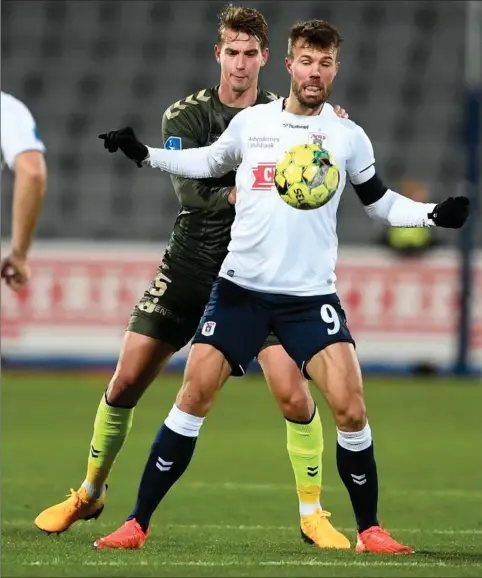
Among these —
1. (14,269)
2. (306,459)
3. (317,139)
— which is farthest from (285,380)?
(14,269)

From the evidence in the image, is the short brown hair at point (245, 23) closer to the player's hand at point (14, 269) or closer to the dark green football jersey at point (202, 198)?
the dark green football jersey at point (202, 198)

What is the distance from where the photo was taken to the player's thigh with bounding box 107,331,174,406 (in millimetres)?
6820

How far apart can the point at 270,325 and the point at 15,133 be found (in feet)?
5.51

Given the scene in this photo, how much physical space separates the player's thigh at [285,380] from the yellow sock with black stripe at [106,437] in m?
0.74

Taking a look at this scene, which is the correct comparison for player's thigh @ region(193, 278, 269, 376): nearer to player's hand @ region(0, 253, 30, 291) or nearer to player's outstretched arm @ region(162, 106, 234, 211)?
player's outstretched arm @ region(162, 106, 234, 211)

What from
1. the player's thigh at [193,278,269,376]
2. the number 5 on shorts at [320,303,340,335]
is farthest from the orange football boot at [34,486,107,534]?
the number 5 on shorts at [320,303,340,335]

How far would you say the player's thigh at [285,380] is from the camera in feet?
22.1

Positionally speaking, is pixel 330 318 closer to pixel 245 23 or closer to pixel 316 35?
pixel 316 35

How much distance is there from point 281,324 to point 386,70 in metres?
16.1

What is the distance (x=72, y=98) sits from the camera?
20.7m

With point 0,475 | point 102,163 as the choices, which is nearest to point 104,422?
point 0,475

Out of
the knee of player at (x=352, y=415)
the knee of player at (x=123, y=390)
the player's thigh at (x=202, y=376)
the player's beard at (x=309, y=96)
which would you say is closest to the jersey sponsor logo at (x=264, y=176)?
the player's beard at (x=309, y=96)

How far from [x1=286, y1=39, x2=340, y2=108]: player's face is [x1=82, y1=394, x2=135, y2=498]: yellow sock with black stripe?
1.87 m

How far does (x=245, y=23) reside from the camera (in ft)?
21.6
